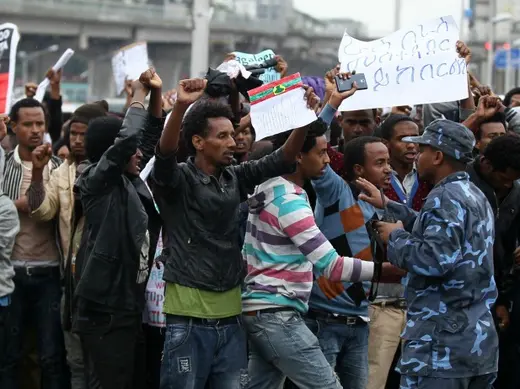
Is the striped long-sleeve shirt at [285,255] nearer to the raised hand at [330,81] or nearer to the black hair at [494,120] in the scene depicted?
the raised hand at [330,81]

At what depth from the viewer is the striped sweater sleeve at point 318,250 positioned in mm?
5812

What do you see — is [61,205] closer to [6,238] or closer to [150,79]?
[6,238]

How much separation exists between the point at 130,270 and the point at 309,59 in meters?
56.9

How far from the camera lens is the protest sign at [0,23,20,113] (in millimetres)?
7984

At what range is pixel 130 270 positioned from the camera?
6.68 m

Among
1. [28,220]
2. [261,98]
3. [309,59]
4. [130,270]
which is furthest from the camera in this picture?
[309,59]

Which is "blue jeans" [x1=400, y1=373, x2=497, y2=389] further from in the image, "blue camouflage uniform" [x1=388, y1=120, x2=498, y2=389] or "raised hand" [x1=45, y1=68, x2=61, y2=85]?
"raised hand" [x1=45, y1=68, x2=61, y2=85]

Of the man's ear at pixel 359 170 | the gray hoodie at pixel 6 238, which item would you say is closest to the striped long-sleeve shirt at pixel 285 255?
the man's ear at pixel 359 170

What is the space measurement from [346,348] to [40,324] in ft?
7.36

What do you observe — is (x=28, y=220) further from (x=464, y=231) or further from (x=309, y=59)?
(x=309, y=59)

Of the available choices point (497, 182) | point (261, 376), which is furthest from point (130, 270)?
point (497, 182)

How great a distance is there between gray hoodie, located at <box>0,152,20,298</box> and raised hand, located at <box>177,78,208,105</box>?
2.22 meters

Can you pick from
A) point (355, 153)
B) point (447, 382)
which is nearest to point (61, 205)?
point (355, 153)

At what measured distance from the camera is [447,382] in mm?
5605
